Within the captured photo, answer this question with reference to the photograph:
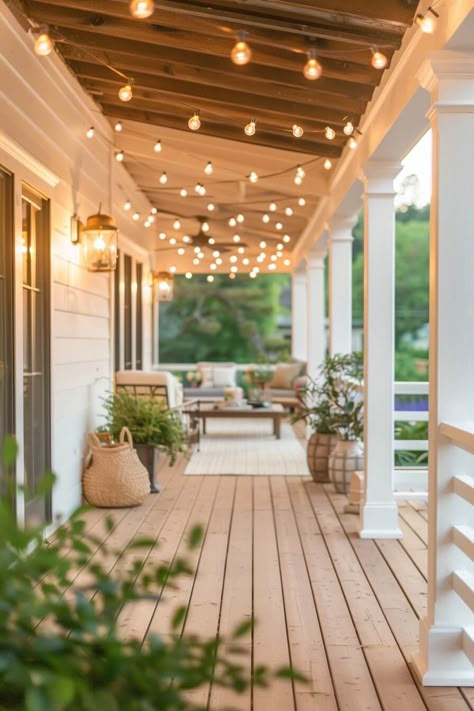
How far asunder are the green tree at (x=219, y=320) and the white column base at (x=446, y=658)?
19.9 metres

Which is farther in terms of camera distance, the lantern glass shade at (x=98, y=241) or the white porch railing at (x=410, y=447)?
the white porch railing at (x=410, y=447)

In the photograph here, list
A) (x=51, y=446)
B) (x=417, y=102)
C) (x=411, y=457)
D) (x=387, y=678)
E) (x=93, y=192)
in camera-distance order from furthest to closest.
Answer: (x=411, y=457)
(x=93, y=192)
(x=51, y=446)
(x=417, y=102)
(x=387, y=678)

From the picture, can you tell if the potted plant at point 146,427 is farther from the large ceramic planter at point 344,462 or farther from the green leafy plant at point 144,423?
the large ceramic planter at point 344,462

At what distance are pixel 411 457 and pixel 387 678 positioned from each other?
6.05 m

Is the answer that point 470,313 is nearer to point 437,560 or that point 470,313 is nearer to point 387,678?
point 437,560

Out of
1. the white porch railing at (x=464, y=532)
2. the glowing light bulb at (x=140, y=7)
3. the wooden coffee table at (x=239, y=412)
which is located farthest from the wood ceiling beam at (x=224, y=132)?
the wooden coffee table at (x=239, y=412)

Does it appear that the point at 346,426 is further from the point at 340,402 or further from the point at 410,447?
the point at 340,402

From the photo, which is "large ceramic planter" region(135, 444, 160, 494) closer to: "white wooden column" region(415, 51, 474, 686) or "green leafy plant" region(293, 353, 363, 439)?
"green leafy plant" region(293, 353, 363, 439)

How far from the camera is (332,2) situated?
378cm

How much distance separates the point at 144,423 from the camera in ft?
23.5

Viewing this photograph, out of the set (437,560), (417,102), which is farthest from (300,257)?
(437,560)

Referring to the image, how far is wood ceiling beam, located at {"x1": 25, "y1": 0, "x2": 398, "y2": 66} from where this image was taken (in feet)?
14.8

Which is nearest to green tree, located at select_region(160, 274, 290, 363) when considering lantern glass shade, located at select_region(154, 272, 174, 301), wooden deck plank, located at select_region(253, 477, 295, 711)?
lantern glass shade, located at select_region(154, 272, 174, 301)

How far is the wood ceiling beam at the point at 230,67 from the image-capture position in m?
4.74
